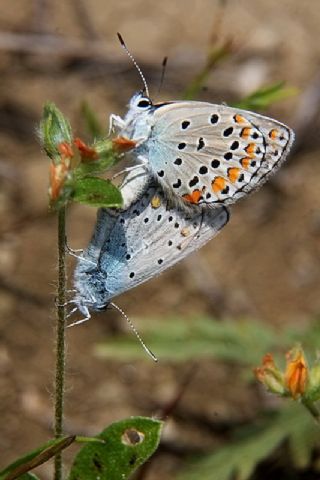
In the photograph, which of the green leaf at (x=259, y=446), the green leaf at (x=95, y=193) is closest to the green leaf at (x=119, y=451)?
the green leaf at (x=95, y=193)

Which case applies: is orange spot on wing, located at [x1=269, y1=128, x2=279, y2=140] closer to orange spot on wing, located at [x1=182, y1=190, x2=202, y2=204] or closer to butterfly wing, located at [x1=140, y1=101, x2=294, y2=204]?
butterfly wing, located at [x1=140, y1=101, x2=294, y2=204]

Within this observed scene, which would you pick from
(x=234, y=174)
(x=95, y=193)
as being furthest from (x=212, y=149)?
(x=95, y=193)

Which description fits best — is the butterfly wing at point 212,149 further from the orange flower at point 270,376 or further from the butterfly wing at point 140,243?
the orange flower at point 270,376

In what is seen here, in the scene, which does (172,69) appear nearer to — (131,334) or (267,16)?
(267,16)

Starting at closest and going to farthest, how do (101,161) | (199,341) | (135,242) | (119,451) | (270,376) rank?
1. (101,161)
2. (119,451)
3. (135,242)
4. (270,376)
5. (199,341)

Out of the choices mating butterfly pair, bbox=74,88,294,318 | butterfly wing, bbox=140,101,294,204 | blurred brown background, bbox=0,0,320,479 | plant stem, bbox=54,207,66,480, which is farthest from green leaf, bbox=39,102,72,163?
blurred brown background, bbox=0,0,320,479

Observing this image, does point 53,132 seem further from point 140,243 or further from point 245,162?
point 245,162

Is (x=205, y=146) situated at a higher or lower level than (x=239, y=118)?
lower

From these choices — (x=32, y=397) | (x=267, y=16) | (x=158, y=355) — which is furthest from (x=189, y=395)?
(x=267, y=16)
